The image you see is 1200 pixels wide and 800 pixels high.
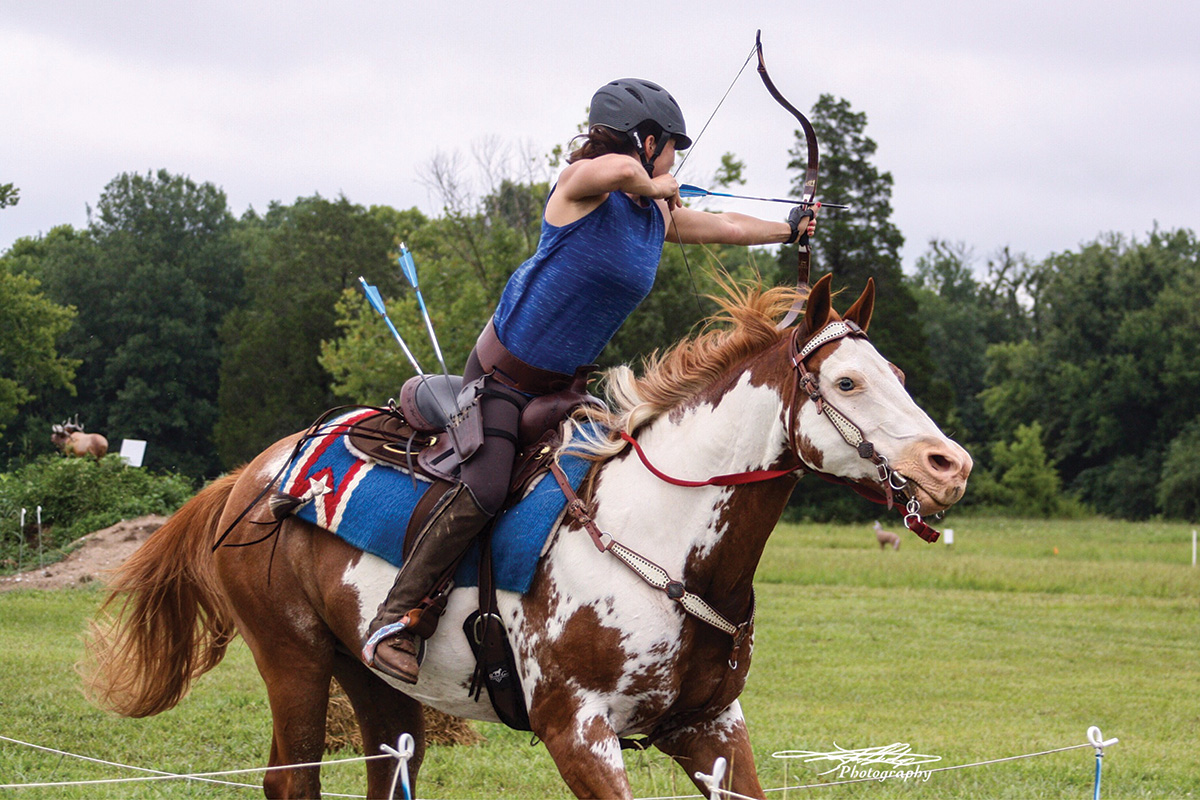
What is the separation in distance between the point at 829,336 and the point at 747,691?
8884mm

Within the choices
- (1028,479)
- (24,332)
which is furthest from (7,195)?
(1028,479)

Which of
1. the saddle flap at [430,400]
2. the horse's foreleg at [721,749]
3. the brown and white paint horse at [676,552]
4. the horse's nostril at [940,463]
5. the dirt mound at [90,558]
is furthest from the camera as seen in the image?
the dirt mound at [90,558]

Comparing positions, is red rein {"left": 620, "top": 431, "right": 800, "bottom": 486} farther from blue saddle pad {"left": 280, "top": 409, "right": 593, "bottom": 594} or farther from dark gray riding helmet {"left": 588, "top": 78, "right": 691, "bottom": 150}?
dark gray riding helmet {"left": 588, "top": 78, "right": 691, "bottom": 150}

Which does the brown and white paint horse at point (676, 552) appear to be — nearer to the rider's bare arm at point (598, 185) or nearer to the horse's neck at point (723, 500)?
the horse's neck at point (723, 500)

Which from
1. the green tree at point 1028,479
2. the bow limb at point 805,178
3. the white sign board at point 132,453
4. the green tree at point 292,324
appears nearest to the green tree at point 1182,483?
the green tree at point 1028,479

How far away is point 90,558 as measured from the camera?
18938 mm

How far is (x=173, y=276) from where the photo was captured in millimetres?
57500

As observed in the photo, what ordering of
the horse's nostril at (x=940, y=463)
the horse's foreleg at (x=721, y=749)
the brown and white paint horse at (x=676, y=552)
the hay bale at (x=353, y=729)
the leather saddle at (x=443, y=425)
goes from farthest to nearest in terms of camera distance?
the hay bale at (x=353, y=729), the leather saddle at (x=443, y=425), the horse's foreleg at (x=721, y=749), the brown and white paint horse at (x=676, y=552), the horse's nostril at (x=940, y=463)

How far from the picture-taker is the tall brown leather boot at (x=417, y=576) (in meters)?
3.95

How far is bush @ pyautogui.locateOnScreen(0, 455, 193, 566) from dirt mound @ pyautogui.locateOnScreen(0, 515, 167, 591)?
2.06 feet

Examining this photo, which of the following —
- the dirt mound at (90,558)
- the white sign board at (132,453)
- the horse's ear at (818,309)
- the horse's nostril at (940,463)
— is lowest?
the dirt mound at (90,558)

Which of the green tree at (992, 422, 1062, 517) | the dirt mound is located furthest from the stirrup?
the green tree at (992, 422, 1062, 517)
